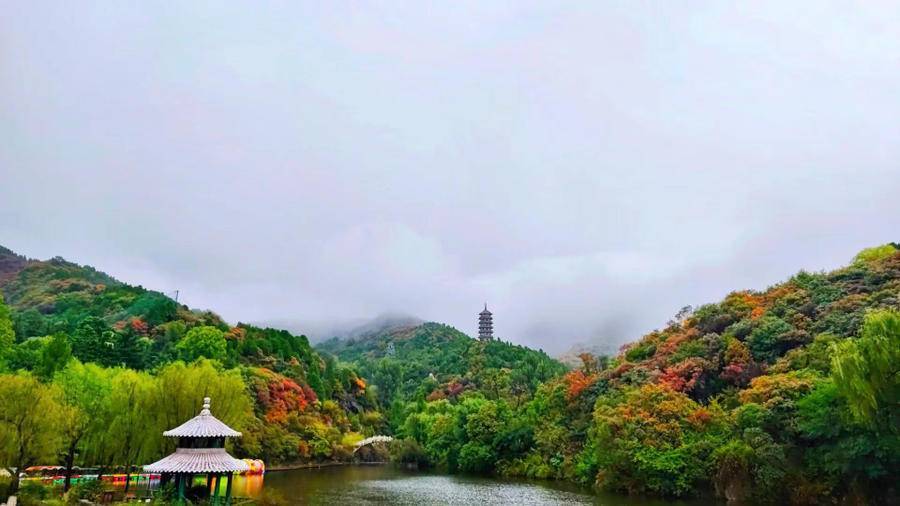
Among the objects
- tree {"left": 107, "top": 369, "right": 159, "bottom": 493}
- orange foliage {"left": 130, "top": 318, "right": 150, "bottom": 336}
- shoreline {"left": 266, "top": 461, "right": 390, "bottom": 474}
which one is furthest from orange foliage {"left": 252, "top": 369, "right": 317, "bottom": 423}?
tree {"left": 107, "top": 369, "right": 159, "bottom": 493}

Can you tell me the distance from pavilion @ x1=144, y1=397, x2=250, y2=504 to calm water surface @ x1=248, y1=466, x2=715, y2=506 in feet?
20.0

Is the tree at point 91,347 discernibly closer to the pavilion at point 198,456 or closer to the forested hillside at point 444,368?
the forested hillside at point 444,368

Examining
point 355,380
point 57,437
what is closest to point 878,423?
point 57,437

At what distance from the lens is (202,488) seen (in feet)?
67.8

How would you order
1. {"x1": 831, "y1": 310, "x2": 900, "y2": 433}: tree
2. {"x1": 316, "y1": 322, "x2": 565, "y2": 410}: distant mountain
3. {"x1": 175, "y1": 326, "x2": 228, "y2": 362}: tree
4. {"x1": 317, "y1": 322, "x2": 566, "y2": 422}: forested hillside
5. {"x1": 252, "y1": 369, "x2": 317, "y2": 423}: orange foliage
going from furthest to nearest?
{"x1": 316, "y1": 322, "x2": 565, "y2": 410}: distant mountain < {"x1": 317, "y1": 322, "x2": 566, "y2": 422}: forested hillside < {"x1": 175, "y1": 326, "x2": 228, "y2": 362}: tree < {"x1": 252, "y1": 369, "x2": 317, "y2": 423}: orange foliage < {"x1": 831, "y1": 310, "x2": 900, "y2": 433}: tree

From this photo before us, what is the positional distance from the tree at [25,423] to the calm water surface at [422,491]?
8.40 meters

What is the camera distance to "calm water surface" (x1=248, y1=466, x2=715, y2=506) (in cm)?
2981

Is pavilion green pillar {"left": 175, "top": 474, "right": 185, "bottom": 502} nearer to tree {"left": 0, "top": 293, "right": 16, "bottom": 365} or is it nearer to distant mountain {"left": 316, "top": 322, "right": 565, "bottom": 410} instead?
tree {"left": 0, "top": 293, "right": 16, "bottom": 365}

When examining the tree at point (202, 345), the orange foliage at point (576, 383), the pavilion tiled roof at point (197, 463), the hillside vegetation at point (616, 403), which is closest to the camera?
the pavilion tiled roof at point (197, 463)

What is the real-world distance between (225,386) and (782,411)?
26.1m

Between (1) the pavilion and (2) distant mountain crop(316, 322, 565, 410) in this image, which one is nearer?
(1) the pavilion

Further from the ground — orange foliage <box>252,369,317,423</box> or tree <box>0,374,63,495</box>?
orange foliage <box>252,369,317,423</box>

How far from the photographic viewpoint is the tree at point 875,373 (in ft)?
69.2

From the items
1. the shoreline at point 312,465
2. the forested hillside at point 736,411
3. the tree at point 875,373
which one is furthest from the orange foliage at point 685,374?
the shoreline at point 312,465
